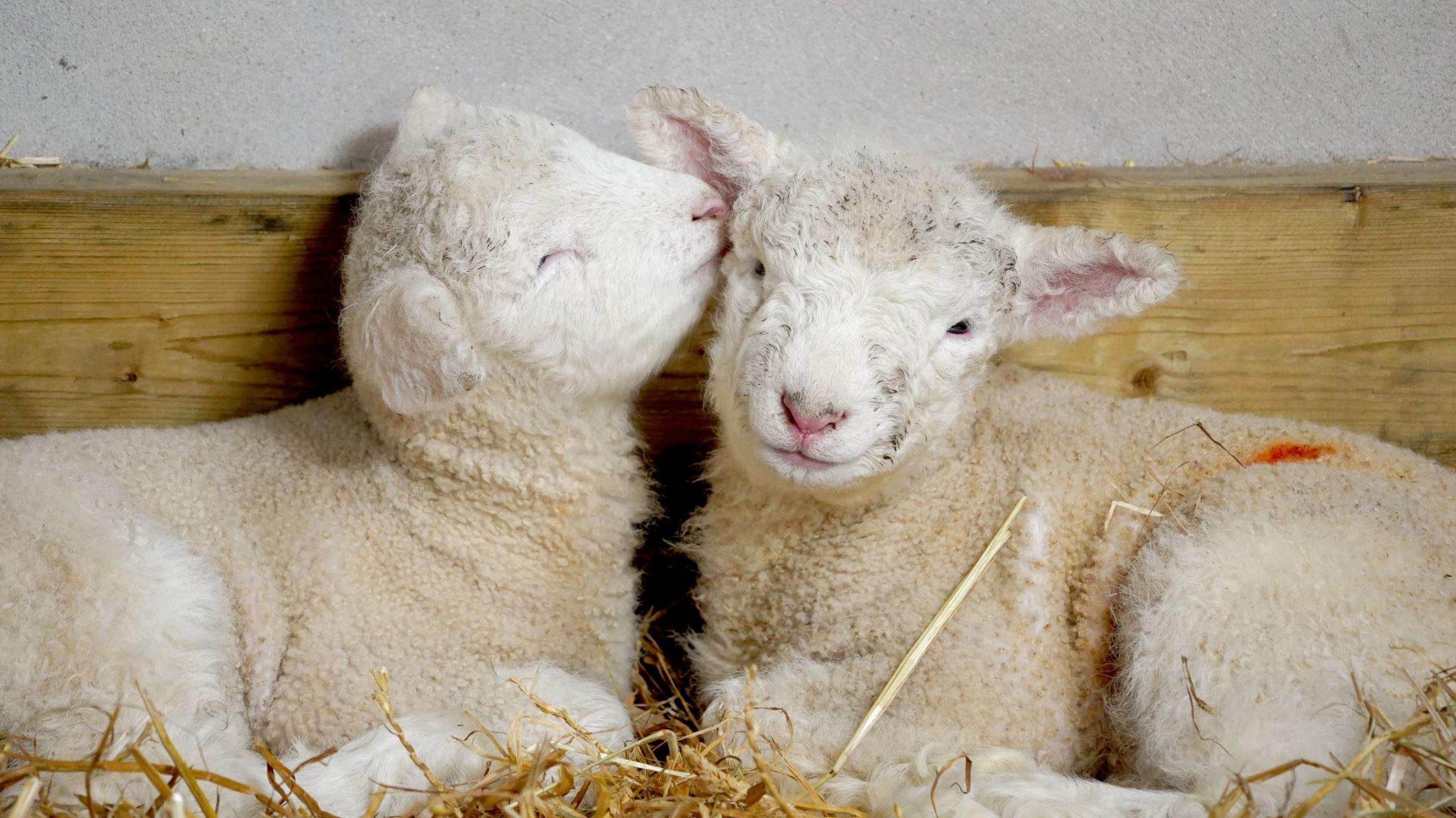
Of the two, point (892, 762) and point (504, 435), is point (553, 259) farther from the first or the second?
point (892, 762)

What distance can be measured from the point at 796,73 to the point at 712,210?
0.65m

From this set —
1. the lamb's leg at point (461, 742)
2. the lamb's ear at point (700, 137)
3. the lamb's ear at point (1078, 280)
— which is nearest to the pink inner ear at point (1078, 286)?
the lamb's ear at point (1078, 280)

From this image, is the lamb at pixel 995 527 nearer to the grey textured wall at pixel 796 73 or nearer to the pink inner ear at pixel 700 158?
the pink inner ear at pixel 700 158

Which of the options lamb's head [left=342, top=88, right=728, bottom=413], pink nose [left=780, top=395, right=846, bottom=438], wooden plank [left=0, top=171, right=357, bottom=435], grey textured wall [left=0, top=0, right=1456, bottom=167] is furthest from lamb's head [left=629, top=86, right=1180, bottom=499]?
wooden plank [left=0, top=171, right=357, bottom=435]

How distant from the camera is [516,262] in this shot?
252 cm

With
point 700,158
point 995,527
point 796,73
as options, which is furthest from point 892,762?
point 796,73

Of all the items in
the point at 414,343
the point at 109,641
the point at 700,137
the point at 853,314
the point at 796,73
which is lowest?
the point at 109,641

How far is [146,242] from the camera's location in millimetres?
3039

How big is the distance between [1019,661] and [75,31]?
3006 millimetres

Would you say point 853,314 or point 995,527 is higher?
point 853,314

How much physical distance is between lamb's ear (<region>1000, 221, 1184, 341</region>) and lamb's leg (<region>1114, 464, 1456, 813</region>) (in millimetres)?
494

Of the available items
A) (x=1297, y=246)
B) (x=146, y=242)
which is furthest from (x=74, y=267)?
(x=1297, y=246)

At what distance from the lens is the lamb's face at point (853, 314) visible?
225 centimetres

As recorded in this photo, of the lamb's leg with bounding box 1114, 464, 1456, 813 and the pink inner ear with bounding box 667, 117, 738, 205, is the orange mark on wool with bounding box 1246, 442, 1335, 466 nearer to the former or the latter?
the lamb's leg with bounding box 1114, 464, 1456, 813
